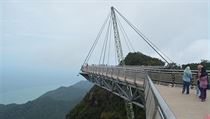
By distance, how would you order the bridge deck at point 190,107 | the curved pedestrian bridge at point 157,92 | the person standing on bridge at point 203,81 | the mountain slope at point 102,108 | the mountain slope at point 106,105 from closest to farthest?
the curved pedestrian bridge at point 157,92
the bridge deck at point 190,107
the person standing on bridge at point 203,81
the mountain slope at point 102,108
the mountain slope at point 106,105

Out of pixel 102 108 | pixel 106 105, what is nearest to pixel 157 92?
pixel 106 105

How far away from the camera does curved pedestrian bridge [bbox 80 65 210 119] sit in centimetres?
752

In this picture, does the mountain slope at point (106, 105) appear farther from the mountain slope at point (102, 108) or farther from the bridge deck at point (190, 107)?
the bridge deck at point (190, 107)

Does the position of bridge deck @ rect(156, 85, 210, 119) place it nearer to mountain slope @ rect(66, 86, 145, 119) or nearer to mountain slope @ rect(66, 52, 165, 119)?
mountain slope @ rect(66, 52, 165, 119)

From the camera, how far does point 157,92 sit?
777cm

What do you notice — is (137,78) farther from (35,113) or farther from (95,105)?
(35,113)

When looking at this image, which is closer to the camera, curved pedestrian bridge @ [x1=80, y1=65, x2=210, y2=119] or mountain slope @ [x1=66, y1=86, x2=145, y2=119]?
curved pedestrian bridge @ [x1=80, y1=65, x2=210, y2=119]

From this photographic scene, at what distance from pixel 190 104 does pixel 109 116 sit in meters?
37.5

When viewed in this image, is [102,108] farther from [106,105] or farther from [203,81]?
[203,81]

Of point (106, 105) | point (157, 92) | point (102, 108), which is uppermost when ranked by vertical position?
point (157, 92)

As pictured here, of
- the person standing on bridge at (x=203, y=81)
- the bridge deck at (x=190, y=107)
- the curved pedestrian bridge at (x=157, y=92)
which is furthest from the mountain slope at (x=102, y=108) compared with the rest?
the person standing on bridge at (x=203, y=81)

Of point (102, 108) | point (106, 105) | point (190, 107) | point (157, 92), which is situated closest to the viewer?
point (157, 92)

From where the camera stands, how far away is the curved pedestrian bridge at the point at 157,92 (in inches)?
296

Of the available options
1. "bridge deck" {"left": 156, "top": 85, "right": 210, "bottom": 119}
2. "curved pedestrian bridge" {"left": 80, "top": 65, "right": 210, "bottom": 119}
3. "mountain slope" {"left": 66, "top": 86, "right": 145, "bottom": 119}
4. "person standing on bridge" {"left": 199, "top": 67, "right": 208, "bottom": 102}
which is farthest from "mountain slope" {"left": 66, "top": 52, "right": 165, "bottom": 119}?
"person standing on bridge" {"left": 199, "top": 67, "right": 208, "bottom": 102}
